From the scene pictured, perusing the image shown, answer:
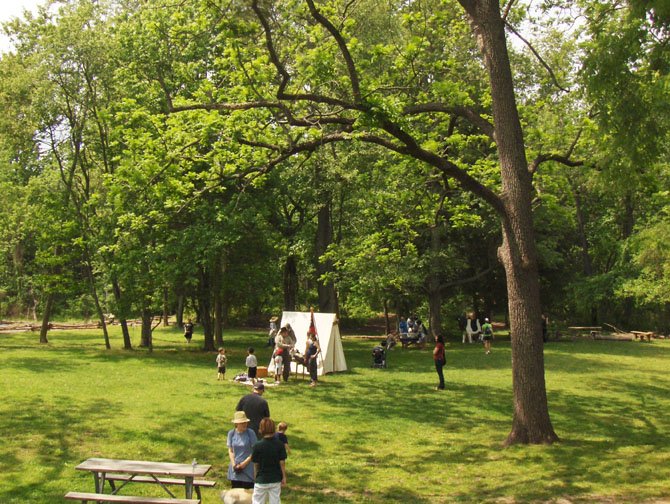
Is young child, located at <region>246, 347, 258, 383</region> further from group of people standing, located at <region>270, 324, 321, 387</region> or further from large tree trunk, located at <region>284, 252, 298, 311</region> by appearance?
large tree trunk, located at <region>284, 252, 298, 311</region>

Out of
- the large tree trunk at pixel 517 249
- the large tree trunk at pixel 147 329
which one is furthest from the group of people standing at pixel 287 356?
the large tree trunk at pixel 147 329

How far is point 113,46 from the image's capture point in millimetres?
28375

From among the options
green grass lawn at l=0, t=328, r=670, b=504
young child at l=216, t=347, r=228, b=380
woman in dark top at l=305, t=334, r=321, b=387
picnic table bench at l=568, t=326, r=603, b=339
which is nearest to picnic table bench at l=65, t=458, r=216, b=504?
green grass lawn at l=0, t=328, r=670, b=504

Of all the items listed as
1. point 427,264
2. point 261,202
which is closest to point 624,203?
point 427,264

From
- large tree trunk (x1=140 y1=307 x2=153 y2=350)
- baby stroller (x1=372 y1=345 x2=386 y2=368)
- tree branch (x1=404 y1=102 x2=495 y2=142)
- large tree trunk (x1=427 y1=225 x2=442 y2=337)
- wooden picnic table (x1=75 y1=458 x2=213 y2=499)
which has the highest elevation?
tree branch (x1=404 y1=102 x2=495 y2=142)

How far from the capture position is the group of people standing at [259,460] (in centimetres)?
761

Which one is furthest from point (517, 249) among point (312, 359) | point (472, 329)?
point (472, 329)

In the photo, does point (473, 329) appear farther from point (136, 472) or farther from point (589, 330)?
point (136, 472)

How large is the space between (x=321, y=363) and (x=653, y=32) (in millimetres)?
14972

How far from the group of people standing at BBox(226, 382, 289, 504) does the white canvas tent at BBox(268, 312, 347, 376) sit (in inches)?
554

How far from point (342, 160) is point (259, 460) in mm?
23634

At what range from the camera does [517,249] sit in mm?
12086

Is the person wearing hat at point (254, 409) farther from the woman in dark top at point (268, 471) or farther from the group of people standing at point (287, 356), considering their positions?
the group of people standing at point (287, 356)

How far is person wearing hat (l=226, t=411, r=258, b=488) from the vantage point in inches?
324
